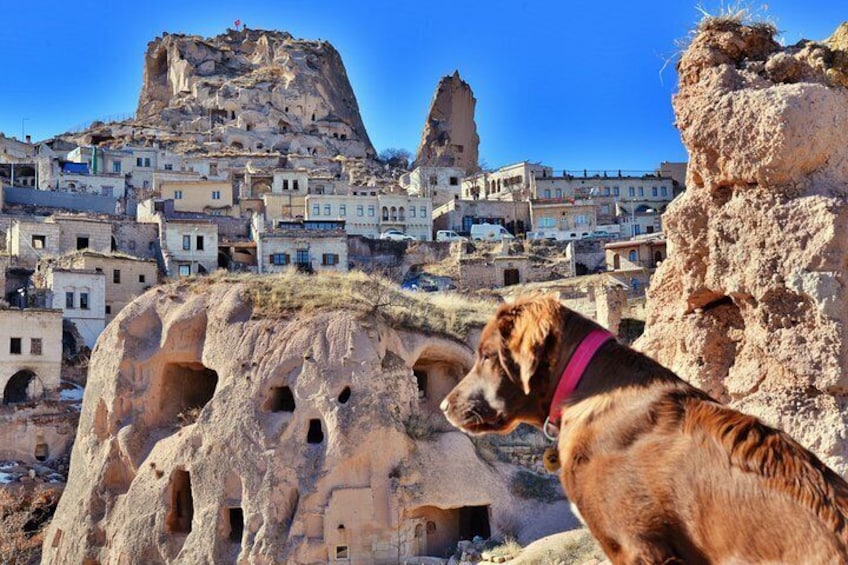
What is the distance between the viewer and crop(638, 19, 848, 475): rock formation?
591 centimetres

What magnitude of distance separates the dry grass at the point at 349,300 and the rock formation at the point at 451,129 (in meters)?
61.7

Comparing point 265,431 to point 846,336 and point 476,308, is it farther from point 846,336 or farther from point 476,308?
point 846,336

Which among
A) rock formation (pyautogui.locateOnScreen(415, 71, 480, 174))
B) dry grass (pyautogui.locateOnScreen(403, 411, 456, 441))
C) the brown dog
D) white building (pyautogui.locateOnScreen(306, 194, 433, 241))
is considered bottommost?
dry grass (pyautogui.locateOnScreen(403, 411, 456, 441))

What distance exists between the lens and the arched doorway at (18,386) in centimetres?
3353

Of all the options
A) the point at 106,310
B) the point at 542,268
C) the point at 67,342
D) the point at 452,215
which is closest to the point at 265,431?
the point at 67,342

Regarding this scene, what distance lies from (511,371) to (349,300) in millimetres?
18978

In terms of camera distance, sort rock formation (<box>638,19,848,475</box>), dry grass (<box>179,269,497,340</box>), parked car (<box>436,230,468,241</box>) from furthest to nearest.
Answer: parked car (<box>436,230,468,241</box>), dry grass (<box>179,269,497,340</box>), rock formation (<box>638,19,848,475</box>)

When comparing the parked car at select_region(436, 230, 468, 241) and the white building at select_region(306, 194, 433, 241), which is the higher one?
the white building at select_region(306, 194, 433, 241)

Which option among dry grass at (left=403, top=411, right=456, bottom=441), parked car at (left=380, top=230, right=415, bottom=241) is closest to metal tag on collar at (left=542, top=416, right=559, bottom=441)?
dry grass at (left=403, top=411, right=456, bottom=441)

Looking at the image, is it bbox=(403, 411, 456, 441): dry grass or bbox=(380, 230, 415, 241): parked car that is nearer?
bbox=(403, 411, 456, 441): dry grass

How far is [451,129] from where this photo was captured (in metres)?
88.1

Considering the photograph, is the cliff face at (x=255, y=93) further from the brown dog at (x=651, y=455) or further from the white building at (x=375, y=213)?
the brown dog at (x=651, y=455)

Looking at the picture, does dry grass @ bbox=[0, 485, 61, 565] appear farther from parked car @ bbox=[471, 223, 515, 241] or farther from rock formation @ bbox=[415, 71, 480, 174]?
rock formation @ bbox=[415, 71, 480, 174]

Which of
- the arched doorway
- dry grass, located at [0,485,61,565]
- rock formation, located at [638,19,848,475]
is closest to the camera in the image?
rock formation, located at [638,19,848,475]
